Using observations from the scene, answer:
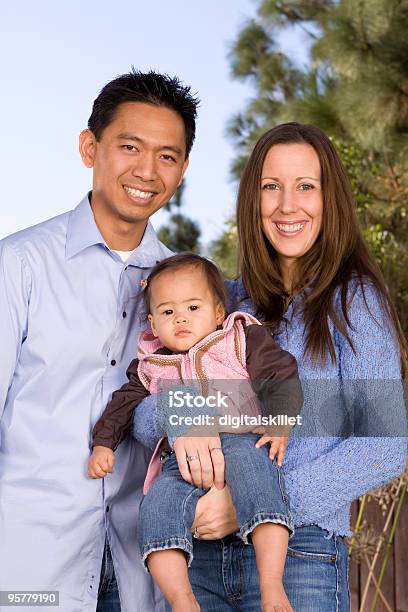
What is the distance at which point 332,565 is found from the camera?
182 cm

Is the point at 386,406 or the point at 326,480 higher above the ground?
the point at 386,406

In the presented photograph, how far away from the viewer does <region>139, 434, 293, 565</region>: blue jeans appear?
1.75 m

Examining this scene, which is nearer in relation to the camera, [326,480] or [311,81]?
[326,480]

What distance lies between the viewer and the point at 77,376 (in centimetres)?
205

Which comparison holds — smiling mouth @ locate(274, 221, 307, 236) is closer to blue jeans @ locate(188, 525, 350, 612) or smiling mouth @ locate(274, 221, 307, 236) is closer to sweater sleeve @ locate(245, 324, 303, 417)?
sweater sleeve @ locate(245, 324, 303, 417)

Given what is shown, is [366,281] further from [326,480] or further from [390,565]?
[390,565]

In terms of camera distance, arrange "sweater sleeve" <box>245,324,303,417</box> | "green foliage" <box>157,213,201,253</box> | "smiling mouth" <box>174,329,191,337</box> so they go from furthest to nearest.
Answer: "green foliage" <box>157,213,201,253</box> < "smiling mouth" <box>174,329,191,337</box> < "sweater sleeve" <box>245,324,303,417</box>

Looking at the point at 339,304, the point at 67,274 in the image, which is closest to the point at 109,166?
the point at 67,274

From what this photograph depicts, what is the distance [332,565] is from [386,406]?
1.13 feet

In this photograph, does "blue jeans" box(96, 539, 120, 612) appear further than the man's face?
No

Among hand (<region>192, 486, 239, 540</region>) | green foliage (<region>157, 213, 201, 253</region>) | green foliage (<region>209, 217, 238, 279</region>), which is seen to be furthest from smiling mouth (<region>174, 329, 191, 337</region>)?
green foliage (<region>157, 213, 201, 253</region>)

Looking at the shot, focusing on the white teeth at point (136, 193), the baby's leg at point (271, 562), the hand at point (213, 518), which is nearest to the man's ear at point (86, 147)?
the white teeth at point (136, 193)

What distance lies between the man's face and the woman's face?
28 cm

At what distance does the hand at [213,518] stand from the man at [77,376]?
282 millimetres
